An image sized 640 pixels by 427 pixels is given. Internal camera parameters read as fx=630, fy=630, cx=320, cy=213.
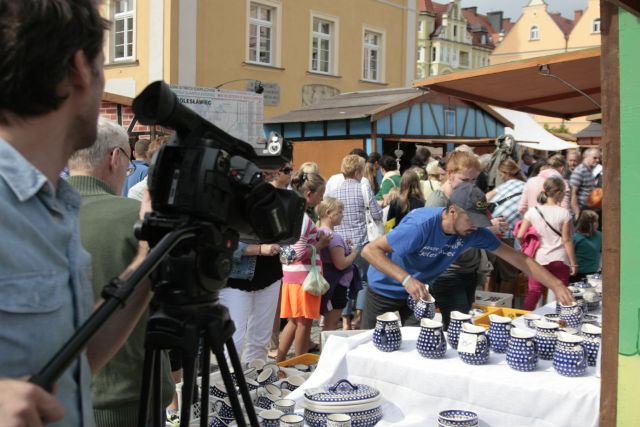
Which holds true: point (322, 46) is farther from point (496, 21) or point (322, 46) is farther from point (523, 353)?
point (496, 21)

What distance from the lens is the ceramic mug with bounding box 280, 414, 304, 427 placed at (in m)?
2.26

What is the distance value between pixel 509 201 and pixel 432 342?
14.4 feet

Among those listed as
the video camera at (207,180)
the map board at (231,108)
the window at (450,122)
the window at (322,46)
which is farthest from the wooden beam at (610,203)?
the window at (322,46)

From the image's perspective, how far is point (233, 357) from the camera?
1.36 m

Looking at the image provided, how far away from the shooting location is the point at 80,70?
1.02 meters

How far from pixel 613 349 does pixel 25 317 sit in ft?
6.24

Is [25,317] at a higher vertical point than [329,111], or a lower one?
lower

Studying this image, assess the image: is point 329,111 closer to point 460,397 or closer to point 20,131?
point 460,397

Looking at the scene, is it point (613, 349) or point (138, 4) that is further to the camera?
point (138, 4)

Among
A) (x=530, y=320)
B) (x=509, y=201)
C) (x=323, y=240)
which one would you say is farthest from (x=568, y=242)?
(x=530, y=320)

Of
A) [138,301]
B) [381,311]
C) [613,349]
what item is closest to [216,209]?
[138,301]

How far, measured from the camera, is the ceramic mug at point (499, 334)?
2.70 metres

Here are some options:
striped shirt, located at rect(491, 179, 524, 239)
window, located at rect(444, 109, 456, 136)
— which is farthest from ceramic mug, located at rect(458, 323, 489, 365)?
window, located at rect(444, 109, 456, 136)

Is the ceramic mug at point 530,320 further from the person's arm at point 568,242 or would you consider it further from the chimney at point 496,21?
the chimney at point 496,21
